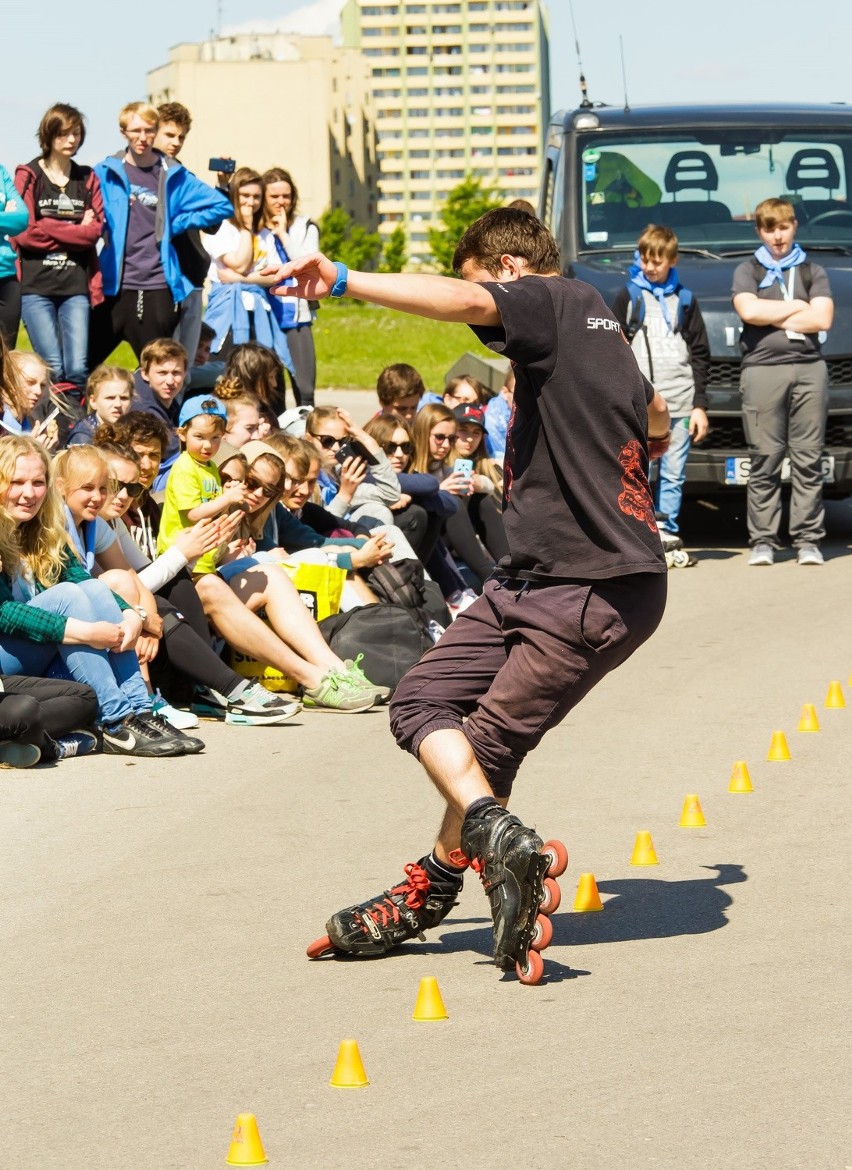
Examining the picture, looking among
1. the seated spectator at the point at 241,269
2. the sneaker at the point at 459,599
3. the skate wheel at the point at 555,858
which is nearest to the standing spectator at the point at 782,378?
the sneaker at the point at 459,599

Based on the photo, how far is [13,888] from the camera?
6.28 m

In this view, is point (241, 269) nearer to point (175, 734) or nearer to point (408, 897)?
point (175, 734)

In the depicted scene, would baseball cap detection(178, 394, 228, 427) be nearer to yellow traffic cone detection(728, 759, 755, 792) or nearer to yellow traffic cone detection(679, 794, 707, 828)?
yellow traffic cone detection(728, 759, 755, 792)

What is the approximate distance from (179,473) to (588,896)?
177 inches

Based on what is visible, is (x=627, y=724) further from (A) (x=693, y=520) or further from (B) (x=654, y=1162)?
(A) (x=693, y=520)

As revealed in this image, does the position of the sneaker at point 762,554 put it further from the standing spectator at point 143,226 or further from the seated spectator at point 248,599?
the seated spectator at point 248,599

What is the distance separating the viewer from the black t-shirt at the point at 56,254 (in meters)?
11.9

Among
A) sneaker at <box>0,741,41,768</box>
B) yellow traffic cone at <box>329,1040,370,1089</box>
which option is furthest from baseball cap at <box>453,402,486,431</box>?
yellow traffic cone at <box>329,1040,370,1089</box>

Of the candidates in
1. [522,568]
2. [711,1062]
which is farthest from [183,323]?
[711,1062]

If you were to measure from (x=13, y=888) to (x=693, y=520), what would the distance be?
1166 cm

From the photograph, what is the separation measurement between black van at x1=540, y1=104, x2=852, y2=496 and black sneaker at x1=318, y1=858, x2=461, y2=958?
9388 millimetres

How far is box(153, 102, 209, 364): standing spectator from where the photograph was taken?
12.8 m

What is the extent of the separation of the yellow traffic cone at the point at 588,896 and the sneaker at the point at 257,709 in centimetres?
354

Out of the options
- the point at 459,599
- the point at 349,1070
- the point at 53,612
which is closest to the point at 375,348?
the point at 459,599
